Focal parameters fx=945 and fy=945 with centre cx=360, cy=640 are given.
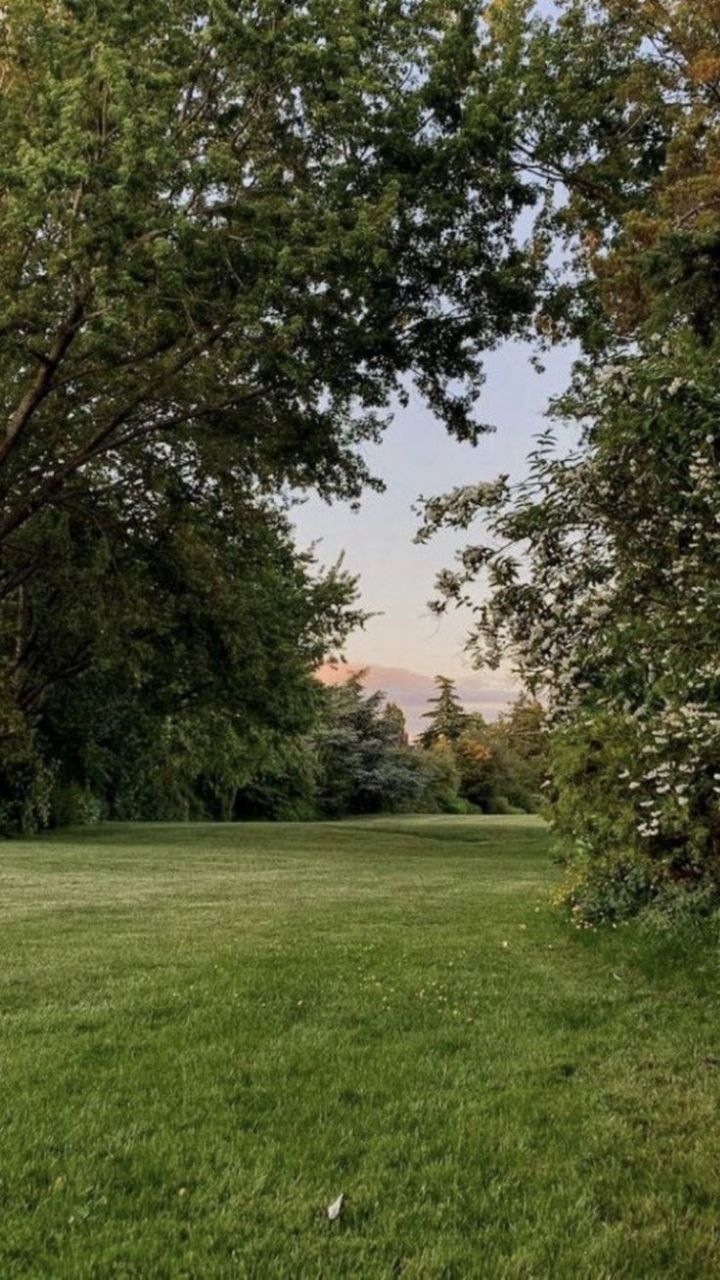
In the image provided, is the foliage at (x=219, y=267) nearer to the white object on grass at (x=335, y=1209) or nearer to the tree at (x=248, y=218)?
the tree at (x=248, y=218)

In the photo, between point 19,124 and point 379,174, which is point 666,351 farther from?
point 19,124

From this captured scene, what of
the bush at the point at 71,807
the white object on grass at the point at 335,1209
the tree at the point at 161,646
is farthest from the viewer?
the bush at the point at 71,807

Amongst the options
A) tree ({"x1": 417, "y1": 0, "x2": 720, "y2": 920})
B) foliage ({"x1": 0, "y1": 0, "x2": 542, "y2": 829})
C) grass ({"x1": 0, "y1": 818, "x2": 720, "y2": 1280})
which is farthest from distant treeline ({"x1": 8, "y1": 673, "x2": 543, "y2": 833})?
foliage ({"x1": 0, "y1": 0, "x2": 542, "y2": 829})

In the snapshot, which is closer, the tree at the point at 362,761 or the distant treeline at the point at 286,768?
the distant treeline at the point at 286,768

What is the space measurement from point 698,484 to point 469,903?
26.7ft

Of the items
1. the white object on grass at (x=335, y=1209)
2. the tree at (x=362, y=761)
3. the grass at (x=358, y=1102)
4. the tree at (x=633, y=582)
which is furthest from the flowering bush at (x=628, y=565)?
the tree at (x=362, y=761)

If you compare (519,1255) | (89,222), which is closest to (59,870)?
(89,222)

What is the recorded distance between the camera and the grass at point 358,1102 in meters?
3.33

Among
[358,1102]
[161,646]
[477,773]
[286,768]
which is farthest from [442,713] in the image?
[358,1102]

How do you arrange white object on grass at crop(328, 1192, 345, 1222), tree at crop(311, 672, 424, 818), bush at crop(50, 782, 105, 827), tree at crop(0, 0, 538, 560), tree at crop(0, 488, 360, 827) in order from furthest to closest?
tree at crop(311, 672, 424, 818) < bush at crop(50, 782, 105, 827) < tree at crop(0, 488, 360, 827) < tree at crop(0, 0, 538, 560) < white object on grass at crop(328, 1192, 345, 1222)

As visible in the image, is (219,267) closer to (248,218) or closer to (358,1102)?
(248,218)

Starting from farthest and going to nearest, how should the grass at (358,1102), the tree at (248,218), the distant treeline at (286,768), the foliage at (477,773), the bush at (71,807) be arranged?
1. the foliage at (477,773)
2. the bush at (71,807)
3. the distant treeline at (286,768)
4. the tree at (248,218)
5. the grass at (358,1102)

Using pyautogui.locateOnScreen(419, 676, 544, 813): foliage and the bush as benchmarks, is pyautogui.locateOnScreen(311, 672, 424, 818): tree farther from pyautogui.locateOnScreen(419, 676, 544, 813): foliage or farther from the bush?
the bush

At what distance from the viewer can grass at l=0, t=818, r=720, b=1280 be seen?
10.9 feet
